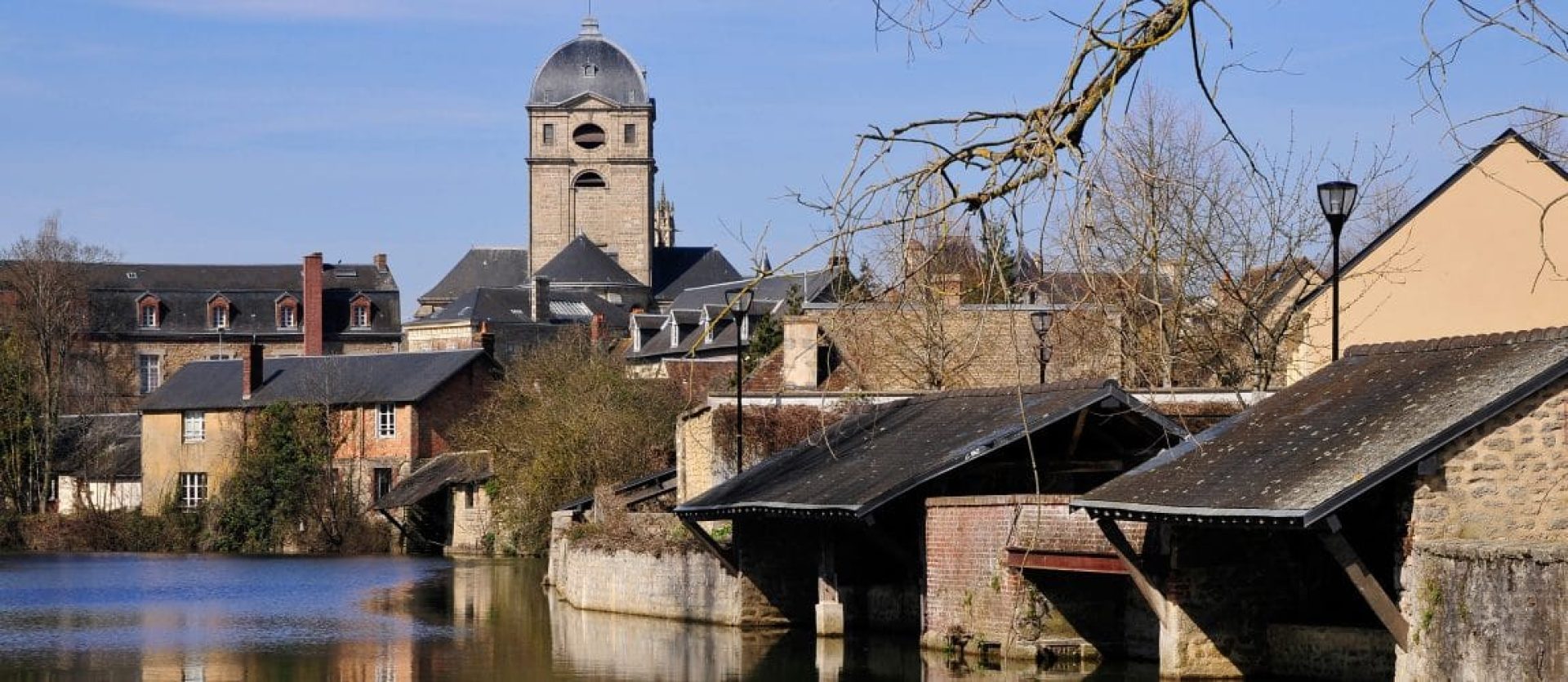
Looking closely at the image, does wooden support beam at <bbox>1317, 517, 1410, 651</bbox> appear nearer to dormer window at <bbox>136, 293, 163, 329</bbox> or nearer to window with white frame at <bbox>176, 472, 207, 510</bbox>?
window with white frame at <bbox>176, 472, 207, 510</bbox>

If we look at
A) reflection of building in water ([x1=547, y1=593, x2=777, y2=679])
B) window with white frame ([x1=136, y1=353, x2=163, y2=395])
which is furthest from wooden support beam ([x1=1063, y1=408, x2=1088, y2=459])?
window with white frame ([x1=136, y1=353, x2=163, y2=395])

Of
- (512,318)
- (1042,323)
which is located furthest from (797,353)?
(512,318)

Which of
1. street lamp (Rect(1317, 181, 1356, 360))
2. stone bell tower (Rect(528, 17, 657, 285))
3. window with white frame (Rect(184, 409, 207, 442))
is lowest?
window with white frame (Rect(184, 409, 207, 442))

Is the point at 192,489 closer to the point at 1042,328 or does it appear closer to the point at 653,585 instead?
the point at 653,585

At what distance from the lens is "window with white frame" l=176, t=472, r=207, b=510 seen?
59531mm

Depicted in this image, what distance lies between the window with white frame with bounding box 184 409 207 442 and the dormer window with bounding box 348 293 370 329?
1054 inches

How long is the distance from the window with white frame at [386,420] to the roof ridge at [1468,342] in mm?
41705

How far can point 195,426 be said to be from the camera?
2387 inches

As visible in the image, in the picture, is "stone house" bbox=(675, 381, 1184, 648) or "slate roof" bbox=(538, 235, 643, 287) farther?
"slate roof" bbox=(538, 235, 643, 287)

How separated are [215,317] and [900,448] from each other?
6879 cm

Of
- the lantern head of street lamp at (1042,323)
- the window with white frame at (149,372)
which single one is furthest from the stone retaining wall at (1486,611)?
the window with white frame at (149,372)

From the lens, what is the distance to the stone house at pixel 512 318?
87812 mm

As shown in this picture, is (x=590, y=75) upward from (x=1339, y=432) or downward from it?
upward

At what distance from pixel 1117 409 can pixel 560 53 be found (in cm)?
8574
